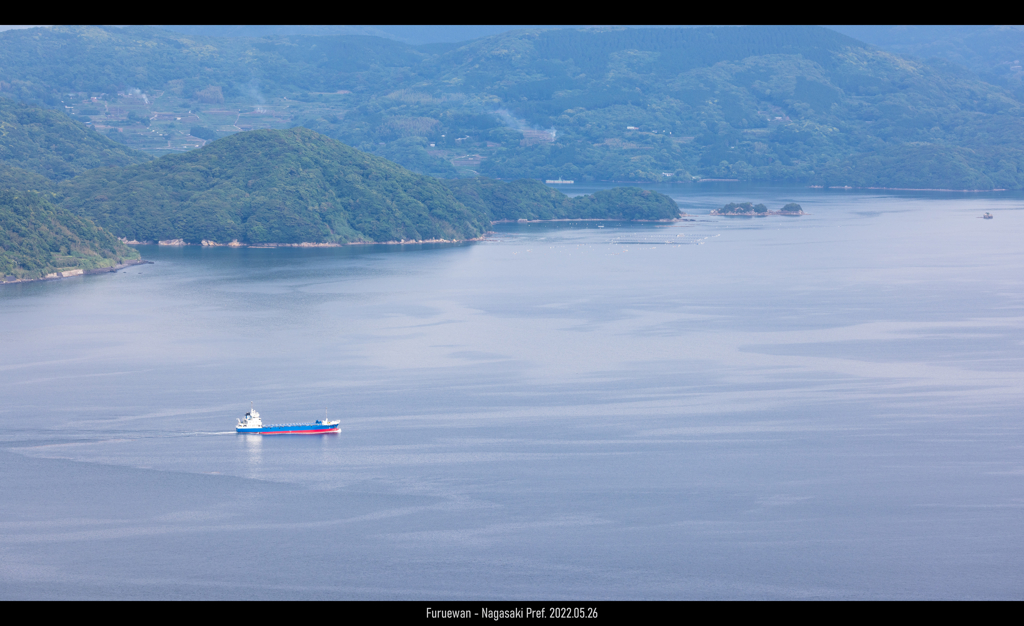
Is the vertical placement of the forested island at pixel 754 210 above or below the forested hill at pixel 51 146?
below

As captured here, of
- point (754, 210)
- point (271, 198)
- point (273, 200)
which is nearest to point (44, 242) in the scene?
point (273, 200)

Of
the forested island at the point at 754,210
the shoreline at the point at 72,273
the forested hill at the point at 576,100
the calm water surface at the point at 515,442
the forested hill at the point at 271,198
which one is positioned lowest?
the calm water surface at the point at 515,442

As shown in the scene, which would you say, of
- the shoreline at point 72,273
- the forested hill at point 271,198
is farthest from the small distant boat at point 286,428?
the forested hill at point 271,198

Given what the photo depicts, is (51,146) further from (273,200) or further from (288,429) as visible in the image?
(288,429)

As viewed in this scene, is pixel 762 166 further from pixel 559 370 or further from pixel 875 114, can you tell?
pixel 559 370

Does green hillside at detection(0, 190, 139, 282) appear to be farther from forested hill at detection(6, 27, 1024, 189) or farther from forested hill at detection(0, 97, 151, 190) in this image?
forested hill at detection(6, 27, 1024, 189)

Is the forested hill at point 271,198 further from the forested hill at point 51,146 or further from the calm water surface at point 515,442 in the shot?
the calm water surface at point 515,442

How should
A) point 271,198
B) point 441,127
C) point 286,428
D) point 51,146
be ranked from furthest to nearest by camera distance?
point 441,127 < point 51,146 < point 271,198 < point 286,428
